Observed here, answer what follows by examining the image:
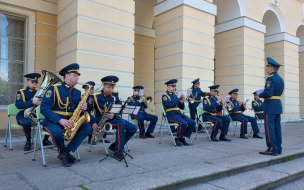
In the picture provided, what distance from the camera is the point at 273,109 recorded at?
18.5 feet

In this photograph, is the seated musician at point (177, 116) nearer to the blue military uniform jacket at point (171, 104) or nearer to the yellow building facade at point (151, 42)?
the blue military uniform jacket at point (171, 104)

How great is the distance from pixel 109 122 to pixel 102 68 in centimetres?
332

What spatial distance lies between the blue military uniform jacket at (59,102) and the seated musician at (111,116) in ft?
2.12

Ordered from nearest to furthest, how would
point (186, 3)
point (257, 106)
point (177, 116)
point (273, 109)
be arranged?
point (273, 109), point (177, 116), point (257, 106), point (186, 3)

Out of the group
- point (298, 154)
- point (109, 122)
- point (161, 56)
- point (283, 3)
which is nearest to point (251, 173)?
point (298, 154)

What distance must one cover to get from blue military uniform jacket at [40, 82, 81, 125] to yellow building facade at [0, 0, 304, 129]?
2983 millimetres

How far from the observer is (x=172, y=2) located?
33.6 ft

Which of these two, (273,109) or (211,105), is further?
(211,105)

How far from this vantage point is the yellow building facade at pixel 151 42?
26.4ft

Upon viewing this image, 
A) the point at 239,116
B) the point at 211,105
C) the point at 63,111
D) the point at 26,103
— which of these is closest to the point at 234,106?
the point at 239,116

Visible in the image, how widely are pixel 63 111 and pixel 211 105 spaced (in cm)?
429

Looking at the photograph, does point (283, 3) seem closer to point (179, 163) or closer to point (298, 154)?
point (298, 154)

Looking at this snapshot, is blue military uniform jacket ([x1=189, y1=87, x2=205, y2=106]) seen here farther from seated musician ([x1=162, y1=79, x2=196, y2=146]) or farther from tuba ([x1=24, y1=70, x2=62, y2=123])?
tuba ([x1=24, y1=70, x2=62, y2=123])

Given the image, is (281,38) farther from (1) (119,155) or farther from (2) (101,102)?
(1) (119,155)
